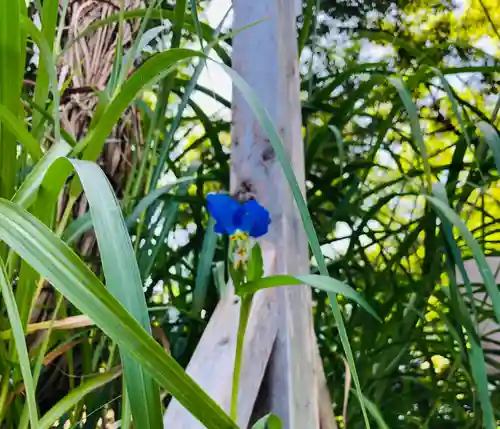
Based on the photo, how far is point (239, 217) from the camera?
1.23 feet

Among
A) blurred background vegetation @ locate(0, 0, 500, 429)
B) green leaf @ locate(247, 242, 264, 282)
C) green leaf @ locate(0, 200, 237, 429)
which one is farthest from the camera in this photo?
blurred background vegetation @ locate(0, 0, 500, 429)

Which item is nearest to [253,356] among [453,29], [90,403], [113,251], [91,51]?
[90,403]

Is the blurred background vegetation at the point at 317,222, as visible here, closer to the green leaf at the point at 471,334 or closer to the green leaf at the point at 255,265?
the green leaf at the point at 471,334

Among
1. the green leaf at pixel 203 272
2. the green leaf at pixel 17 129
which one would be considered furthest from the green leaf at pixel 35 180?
the green leaf at pixel 203 272

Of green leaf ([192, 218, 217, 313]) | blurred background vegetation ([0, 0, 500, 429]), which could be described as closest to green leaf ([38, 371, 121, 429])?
blurred background vegetation ([0, 0, 500, 429])

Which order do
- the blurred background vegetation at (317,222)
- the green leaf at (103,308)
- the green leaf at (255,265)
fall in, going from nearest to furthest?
the green leaf at (103,308)
the green leaf at (255,265)
the blurred background vegetation at (317,222)

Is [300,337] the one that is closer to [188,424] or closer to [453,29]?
[188,424]

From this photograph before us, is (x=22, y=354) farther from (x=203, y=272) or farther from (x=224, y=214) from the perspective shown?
(x=203, y=272)

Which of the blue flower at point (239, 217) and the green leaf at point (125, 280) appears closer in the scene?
the green leaf at point (125, 280)

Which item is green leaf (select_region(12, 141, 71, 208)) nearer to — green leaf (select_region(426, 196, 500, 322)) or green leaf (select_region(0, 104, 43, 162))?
green leaf (select_region(0, 104, 43, 162))

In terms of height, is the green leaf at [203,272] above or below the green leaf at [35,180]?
below

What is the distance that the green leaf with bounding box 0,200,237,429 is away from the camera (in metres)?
0.22

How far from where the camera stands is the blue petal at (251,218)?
371 mm

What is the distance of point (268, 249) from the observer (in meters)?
0.60
